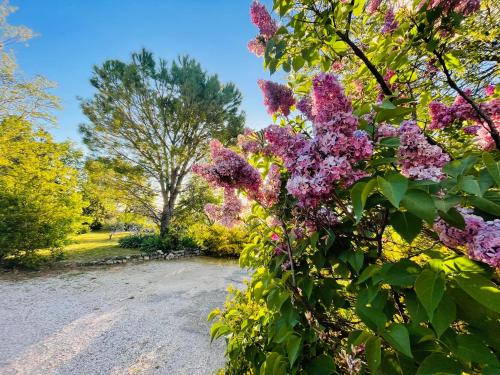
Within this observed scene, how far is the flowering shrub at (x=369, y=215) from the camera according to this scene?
518 mm

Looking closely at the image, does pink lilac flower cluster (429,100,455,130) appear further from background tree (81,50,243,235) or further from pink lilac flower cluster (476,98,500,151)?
background tree (81,50,243,235)

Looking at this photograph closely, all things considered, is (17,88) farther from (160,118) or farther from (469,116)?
Result: (469,116)

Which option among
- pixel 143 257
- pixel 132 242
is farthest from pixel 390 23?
pixel 132 242

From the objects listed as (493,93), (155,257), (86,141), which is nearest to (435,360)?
(493,93)

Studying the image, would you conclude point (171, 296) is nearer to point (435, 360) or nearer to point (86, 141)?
point (435, 360)

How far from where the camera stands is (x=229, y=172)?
3.63ft

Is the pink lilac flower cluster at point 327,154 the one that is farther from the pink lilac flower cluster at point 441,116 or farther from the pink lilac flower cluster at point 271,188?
the pink lilac flower cluster at point 441,116

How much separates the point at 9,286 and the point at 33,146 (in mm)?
4238

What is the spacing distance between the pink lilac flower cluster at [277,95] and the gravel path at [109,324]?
2.58 m

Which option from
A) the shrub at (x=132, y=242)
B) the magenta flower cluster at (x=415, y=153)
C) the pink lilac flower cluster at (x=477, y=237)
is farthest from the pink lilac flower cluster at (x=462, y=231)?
the shrub at (x=132, y=242)

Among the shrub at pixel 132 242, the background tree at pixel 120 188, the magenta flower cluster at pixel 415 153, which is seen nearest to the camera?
the magenta flower cluster at pixel 415 153

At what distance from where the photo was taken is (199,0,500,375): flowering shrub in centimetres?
→ 52

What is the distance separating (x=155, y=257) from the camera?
8.92 m

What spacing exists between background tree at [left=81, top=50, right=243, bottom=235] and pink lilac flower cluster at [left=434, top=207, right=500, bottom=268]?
1113 centimetres
